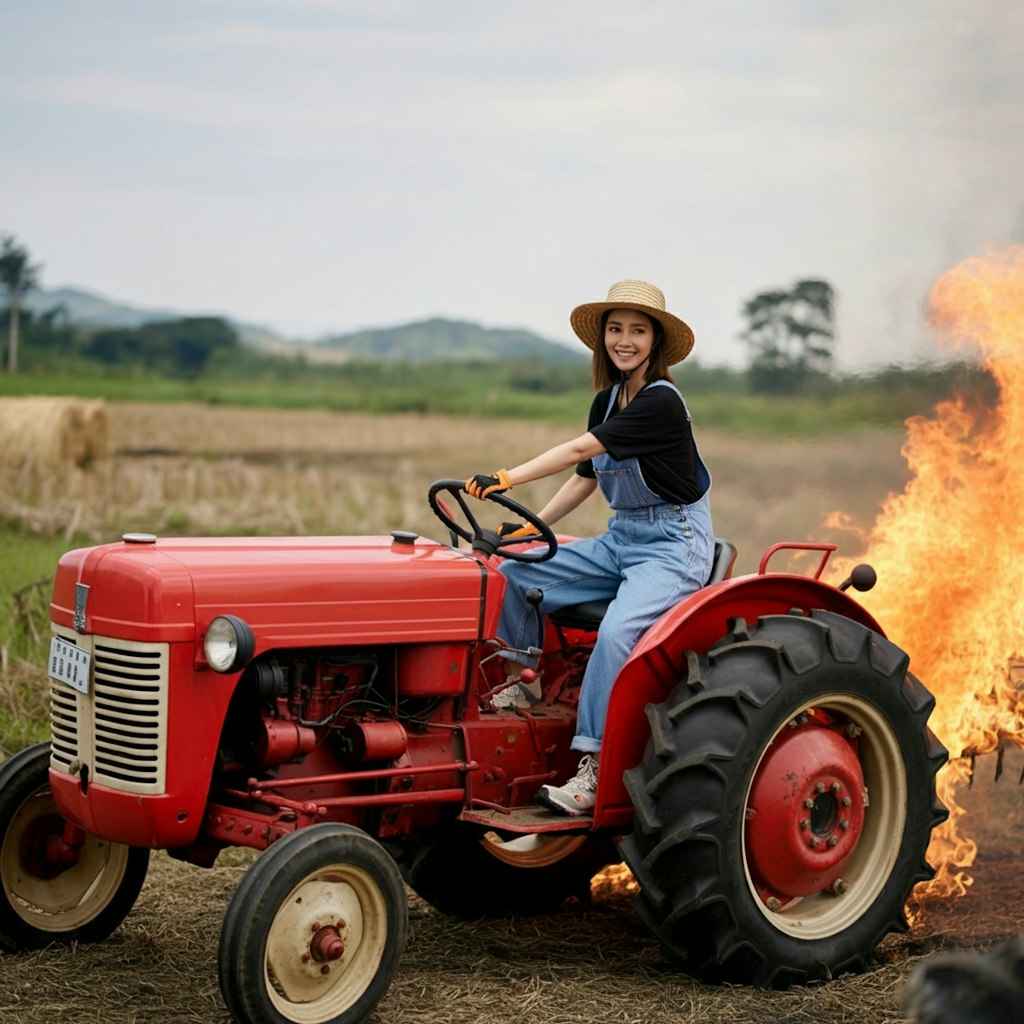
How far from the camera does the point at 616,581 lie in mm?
5309

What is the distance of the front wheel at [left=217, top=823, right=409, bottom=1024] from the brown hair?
1992 mm

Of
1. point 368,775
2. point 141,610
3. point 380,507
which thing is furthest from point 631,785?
point 380,507

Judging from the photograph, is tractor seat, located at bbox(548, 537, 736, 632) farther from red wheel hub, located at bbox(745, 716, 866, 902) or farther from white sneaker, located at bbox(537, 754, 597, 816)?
red wheel hub, located at bbox(745, 716, 866, 902)

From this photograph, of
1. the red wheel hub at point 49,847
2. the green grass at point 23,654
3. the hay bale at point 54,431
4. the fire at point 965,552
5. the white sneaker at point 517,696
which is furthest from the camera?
the hay bale at point 54,431

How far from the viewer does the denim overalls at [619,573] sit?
193 inches

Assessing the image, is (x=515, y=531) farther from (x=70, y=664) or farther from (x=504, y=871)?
(x=70, y=664)

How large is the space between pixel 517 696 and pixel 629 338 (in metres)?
1.31

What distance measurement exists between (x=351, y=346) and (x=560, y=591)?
40798 millimetres

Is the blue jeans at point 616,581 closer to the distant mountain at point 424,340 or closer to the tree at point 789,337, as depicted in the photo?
the tree at point 789,337

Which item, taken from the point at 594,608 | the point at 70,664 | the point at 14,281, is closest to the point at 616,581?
Answer: the point at 594,608

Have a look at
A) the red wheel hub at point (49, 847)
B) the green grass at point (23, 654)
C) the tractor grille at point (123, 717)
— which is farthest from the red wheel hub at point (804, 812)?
the green grass at point (23, 654)

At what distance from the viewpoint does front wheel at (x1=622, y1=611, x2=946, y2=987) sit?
15.3 feet

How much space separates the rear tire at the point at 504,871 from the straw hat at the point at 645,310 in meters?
1.82

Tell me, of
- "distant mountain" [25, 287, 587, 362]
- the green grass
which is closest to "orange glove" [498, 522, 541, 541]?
the green grass
